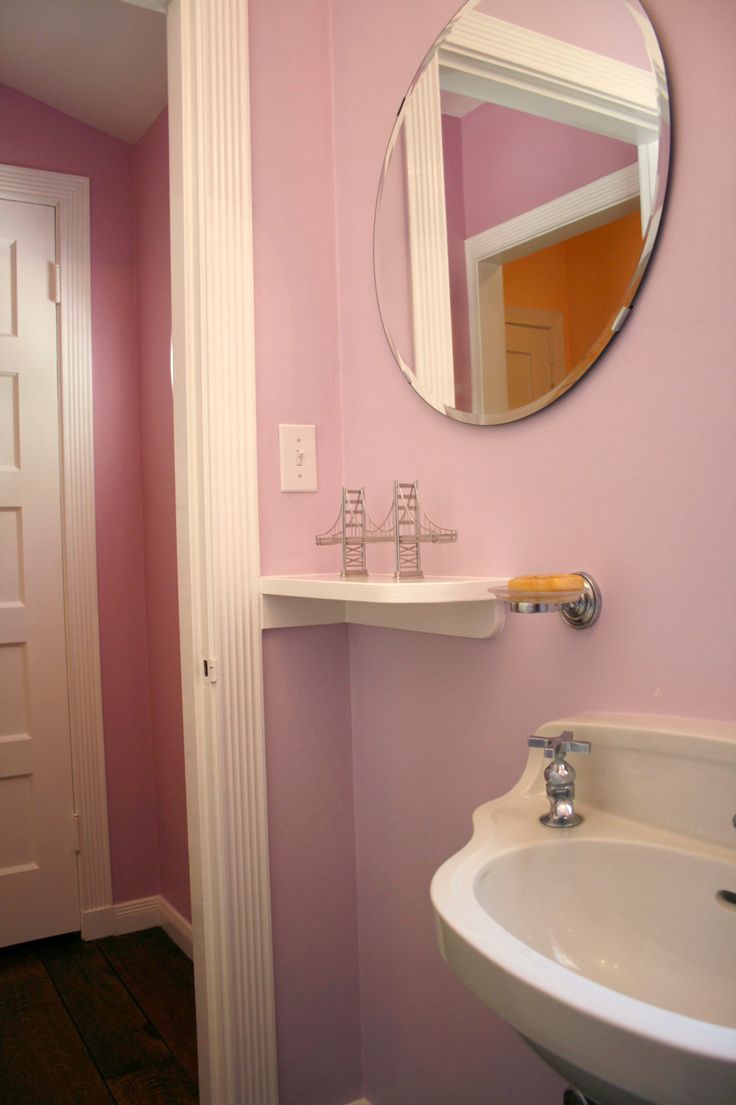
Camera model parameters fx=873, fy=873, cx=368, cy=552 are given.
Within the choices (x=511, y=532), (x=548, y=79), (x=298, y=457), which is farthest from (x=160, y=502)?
(x=548, y=79)

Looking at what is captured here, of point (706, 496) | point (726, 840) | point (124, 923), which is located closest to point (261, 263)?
point (706, 496)

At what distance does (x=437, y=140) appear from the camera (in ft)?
4.61

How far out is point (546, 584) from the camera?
1.06m

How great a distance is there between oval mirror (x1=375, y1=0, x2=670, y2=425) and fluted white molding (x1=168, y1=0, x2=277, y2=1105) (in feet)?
0.91

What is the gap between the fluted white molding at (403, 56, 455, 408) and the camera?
1.41 m

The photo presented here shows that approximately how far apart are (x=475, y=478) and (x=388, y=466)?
0.25 m

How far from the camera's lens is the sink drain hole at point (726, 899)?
0.89 m

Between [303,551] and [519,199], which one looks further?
[303,551]

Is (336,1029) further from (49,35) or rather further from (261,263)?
(49,35)

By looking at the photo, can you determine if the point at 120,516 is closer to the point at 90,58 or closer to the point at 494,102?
the point at 90,58

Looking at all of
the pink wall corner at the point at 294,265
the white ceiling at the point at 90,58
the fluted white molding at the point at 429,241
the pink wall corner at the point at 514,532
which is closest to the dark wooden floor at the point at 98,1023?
the pink wall corner at the point at 514,532

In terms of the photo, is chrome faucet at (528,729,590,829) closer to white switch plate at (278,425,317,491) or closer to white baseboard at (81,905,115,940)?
white switch plate at (278,425,317,491)

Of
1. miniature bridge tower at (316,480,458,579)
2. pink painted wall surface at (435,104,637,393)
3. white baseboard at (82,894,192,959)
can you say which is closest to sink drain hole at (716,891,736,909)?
miniature bridge tower at (316,480,458,579)

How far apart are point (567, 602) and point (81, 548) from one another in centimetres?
195
